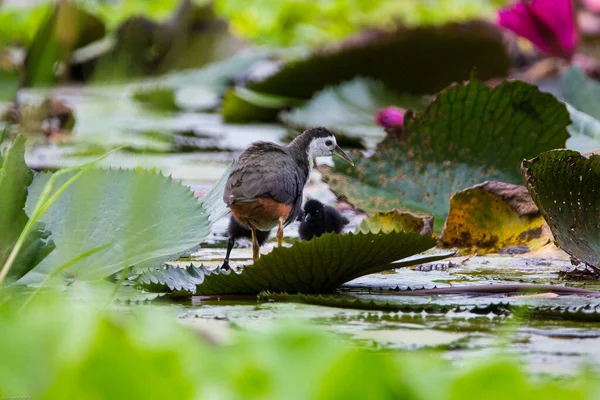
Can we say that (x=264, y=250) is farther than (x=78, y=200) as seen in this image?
Yes

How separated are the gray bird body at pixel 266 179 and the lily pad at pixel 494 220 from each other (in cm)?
34

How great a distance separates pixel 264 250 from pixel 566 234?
2.48 ft

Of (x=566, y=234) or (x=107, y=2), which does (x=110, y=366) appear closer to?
(x=566, y=234)

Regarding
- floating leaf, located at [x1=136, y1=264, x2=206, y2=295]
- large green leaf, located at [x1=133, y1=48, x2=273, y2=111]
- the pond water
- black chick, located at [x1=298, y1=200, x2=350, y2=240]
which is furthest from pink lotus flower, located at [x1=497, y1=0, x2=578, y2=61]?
large green leaf, located at [x1=133, y1=48, x2=273, y2=111]

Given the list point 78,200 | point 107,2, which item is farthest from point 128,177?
point 107,2

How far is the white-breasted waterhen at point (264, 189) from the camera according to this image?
2.19 meters

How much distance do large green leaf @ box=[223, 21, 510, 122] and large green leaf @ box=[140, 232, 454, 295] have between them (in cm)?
323

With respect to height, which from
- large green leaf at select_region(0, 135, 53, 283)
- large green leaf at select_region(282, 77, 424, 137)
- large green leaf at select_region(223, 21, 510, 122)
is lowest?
large green leaf at select_region(0, 135, 53, 283)

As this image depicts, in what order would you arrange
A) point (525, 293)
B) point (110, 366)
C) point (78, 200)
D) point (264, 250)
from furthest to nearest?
point (264, 250) → point (78, 200) → point (525, 293) → point (110, 366)

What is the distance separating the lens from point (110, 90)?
191 cm

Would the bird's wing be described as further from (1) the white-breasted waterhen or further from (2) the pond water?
(2) the pond water

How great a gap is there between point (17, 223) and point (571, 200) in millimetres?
994

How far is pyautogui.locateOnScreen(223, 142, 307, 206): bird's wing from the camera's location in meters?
2.18

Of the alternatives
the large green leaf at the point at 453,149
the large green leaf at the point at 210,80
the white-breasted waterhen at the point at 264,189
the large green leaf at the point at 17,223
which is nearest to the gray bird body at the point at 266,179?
the white-breasted waterhen at the point at 264,189
